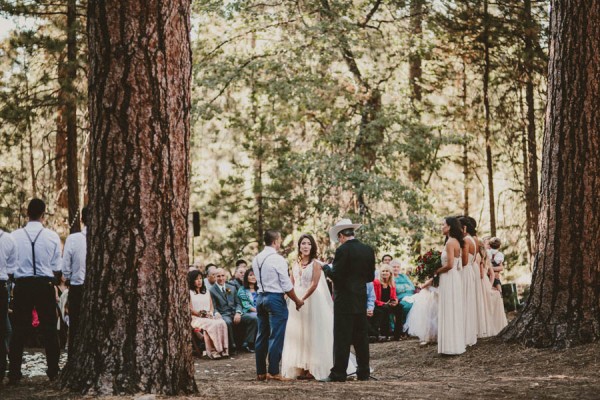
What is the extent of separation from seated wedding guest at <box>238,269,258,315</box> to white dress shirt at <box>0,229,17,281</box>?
24.9 feet

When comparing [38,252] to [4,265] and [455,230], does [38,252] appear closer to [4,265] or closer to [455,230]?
[4,265]

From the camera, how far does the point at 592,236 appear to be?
36.2 ft

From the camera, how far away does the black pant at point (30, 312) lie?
8984 millimetres

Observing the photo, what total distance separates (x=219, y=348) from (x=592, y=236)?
705 centimetres

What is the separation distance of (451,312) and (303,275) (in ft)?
8.66

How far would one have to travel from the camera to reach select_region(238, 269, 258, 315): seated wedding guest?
1638 cm

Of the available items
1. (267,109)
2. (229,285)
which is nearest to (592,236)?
(229,285)

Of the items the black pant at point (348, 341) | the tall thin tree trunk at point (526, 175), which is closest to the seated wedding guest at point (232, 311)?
the black pant at point (348, 341)

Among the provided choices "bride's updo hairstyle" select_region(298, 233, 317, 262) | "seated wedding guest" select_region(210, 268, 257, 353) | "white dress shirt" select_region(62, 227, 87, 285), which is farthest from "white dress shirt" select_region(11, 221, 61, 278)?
"seated wedding guest" select_region(210, 268, 257, 353)

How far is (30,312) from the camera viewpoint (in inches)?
358

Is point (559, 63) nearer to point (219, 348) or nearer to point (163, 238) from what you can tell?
point (163, 238)

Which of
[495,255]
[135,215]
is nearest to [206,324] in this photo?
[495,255]

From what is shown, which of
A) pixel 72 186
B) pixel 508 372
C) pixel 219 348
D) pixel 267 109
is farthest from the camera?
pixel 267 109

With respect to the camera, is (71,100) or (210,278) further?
(71,100)
